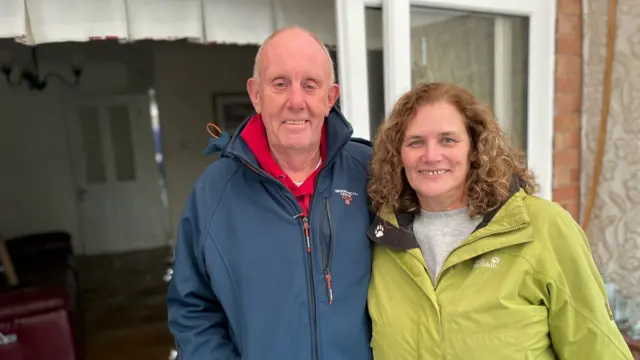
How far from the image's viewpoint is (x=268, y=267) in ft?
3.44

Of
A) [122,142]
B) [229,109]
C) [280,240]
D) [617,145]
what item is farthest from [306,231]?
[122,142]

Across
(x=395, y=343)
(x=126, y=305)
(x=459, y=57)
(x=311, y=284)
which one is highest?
(x=459, y=57)

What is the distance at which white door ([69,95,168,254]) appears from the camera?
551 centimetres

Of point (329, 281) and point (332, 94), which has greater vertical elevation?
point (332, 94)

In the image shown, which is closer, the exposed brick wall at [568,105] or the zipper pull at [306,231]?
the zipper pull at [306,231]

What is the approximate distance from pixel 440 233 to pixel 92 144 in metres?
5.33

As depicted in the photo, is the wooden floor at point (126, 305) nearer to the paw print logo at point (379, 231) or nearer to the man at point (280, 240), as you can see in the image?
the man at point (280, 240)

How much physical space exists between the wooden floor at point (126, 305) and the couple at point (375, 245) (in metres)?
2.37

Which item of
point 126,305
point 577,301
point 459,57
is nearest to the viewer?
point 577,301

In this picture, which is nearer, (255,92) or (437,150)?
(437,150)

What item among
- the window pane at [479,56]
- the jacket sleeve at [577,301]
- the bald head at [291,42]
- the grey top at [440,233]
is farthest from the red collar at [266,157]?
the window pane at [479,56]

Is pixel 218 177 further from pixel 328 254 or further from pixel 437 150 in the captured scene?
pixel 437 150

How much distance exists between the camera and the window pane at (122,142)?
557 centimetres

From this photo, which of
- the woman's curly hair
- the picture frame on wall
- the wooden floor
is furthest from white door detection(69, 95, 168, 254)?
the woman's curly hair
